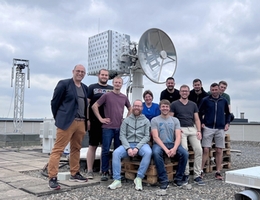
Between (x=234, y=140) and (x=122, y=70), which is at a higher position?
(x=122, y=70)

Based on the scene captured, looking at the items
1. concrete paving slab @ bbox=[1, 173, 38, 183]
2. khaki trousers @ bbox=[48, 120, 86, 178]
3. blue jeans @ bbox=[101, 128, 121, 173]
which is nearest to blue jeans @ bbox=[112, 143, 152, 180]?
blue jeans @ bbox=[101, 128, 121, 173]

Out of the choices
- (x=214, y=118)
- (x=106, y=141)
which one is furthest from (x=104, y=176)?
(x=214, y=118)

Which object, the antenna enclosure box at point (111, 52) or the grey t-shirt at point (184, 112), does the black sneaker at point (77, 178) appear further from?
the antenna enclosure box at point (111, 52)

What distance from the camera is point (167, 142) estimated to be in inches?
185

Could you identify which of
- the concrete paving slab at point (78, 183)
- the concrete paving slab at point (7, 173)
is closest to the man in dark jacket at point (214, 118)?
the concrete paving slab at point (78, 183)

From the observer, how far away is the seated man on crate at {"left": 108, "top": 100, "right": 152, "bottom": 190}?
14.5 ft

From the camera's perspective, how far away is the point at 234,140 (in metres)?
18.1

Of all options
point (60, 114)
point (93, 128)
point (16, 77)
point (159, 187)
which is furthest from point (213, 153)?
point (16, 77)

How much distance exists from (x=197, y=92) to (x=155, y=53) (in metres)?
2.80

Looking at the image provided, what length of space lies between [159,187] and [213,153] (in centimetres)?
231

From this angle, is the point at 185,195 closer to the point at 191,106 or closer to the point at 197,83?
the point at 191,106

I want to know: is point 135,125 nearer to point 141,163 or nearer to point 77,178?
point 141,163

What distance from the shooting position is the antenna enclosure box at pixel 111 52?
835 centimetres

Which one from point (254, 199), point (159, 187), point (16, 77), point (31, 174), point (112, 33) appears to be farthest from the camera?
point (16, 77)
